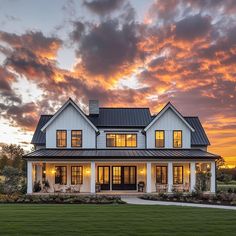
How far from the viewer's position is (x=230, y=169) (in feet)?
221

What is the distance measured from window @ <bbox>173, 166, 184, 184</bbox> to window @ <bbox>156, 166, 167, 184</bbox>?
2.89ft

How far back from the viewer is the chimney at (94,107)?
42.0 m

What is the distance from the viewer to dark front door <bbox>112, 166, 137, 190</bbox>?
3856 centimetres

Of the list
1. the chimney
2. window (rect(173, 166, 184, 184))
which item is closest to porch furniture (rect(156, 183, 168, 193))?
window (rect(173, 166, 184, 184))

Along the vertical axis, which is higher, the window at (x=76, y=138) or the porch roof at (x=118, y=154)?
the window at (x=76, y=138)

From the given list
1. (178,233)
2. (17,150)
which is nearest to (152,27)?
(178,233)

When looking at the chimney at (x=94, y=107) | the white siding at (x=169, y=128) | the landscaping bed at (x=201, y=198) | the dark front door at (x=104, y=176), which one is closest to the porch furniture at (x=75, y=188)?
the dark front door at (x=104, y=176)

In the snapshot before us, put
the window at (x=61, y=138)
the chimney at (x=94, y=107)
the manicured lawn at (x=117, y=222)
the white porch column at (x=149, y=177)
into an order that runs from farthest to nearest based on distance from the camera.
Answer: the chimney at (x=94, y=107), the window at (x=61, y=138), the white porch column at (x=149, y=177), the manicured lawn at (x=117, y=222)

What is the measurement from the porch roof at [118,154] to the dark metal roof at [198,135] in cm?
160

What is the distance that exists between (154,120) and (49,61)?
11.2m

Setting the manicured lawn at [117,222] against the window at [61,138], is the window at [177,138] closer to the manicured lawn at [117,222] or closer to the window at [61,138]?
the window at [61,138]

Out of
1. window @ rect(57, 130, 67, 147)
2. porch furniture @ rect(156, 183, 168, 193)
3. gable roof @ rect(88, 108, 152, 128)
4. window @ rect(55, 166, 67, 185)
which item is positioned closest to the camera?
porch furniture @ rect(156, 183, 168, 193)

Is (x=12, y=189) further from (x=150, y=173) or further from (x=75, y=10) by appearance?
(x=75, y=10)

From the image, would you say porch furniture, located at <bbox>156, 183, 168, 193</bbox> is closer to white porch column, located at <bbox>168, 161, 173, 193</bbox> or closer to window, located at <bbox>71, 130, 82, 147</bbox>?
white porch column, located at <bbox>168, 161, 173, 193</bbox>
